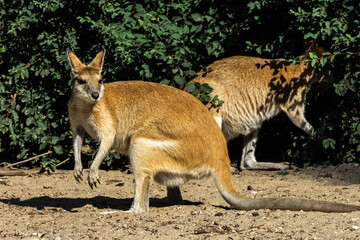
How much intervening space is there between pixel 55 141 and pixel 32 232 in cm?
262

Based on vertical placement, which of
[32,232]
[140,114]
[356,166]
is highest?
[140,114]

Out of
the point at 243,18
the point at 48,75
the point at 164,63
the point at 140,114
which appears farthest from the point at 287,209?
the point at 48,75

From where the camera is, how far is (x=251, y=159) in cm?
793

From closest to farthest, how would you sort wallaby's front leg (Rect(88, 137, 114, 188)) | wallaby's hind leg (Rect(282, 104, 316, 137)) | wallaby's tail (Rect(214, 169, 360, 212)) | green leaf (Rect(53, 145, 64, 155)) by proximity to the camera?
wallaby's tail (Rect(214, 169, 360, 212)), wallaby's front leg (Rect(88, 137, 114, 188)), green leaf (Rect(53, 145, 64, 155)), wallaby's hind leg (Rect(282, 104, 316, 137))

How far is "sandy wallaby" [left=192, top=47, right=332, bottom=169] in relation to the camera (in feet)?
24.7

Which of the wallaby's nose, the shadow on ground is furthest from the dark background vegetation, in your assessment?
the wallaby's nose

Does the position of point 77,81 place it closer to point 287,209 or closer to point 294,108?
point 287,209

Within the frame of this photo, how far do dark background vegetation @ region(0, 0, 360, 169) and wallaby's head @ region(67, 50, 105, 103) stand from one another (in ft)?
4.16

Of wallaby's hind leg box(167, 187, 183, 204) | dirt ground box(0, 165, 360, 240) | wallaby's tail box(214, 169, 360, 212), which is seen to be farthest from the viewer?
wallaby's hind leg box(167, 187, 183, 204)

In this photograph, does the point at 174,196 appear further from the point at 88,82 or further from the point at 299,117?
the point at 299,117

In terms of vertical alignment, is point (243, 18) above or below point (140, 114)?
above

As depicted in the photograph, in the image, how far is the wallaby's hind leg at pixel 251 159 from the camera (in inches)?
306

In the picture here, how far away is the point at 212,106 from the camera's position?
732cm

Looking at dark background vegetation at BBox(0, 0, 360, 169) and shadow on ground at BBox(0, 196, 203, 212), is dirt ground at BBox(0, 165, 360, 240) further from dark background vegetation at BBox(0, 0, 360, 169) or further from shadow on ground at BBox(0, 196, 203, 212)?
dark background vegetation at BBox(0, 0, 360, 169)
